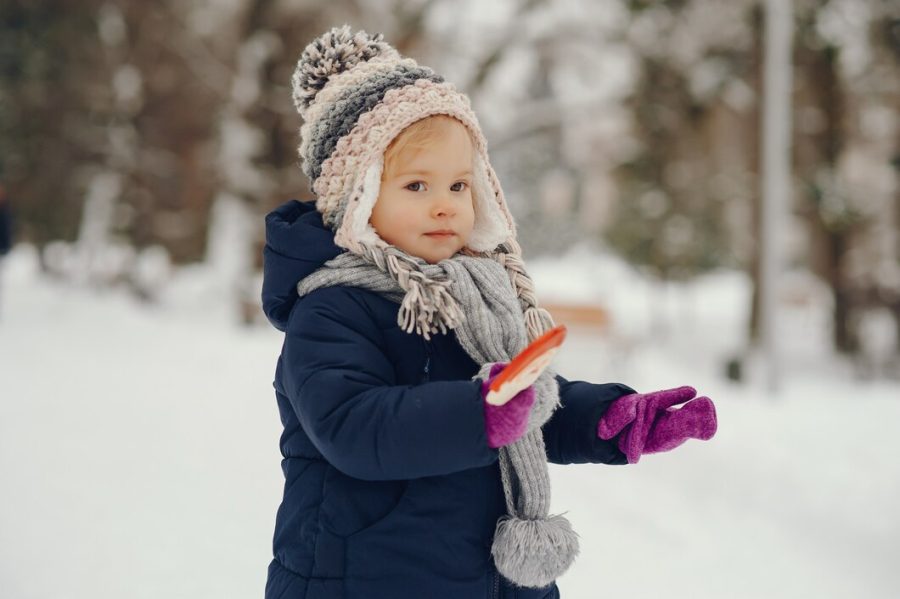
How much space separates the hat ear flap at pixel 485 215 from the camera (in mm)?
1847

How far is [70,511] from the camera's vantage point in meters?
4.32

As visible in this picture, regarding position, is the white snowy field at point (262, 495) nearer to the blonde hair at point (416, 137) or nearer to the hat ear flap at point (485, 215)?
the hat ear flap at point (485, 215)

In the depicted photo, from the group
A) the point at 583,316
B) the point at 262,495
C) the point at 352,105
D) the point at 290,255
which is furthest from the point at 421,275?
the point at 583,316

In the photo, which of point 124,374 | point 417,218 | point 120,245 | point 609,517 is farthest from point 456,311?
point 120,245

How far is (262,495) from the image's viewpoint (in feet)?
15.2

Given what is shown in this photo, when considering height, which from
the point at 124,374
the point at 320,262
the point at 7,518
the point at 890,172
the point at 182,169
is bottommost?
the point at 7,518

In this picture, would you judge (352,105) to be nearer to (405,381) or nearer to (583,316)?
(405,381)

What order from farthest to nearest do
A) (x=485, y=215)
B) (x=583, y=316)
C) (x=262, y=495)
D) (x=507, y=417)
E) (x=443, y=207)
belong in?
(x=583, y=316) < (x=262, y=495) < (x=485, y=215) < (x=443, y=207) < (x=507, y=417)

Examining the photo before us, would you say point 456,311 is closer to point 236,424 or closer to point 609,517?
point 609,517

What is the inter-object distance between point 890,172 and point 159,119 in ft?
53.1

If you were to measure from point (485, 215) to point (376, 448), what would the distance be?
667 millimetres

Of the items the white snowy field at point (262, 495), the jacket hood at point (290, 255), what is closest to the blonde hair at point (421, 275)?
the jacket hood at point (290, 255)

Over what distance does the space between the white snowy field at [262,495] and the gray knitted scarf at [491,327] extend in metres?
2.07

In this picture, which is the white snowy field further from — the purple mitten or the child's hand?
the purple mitten
